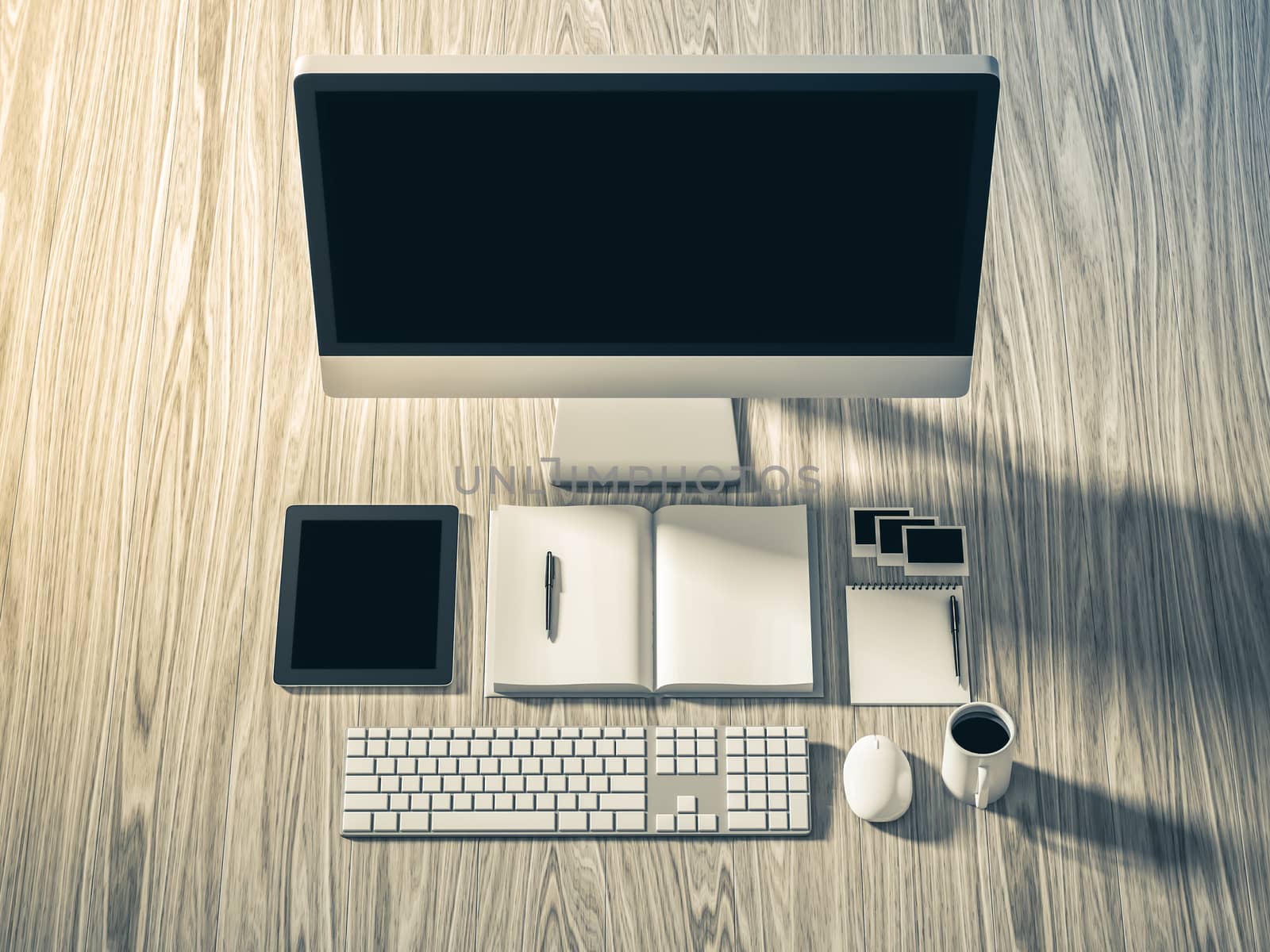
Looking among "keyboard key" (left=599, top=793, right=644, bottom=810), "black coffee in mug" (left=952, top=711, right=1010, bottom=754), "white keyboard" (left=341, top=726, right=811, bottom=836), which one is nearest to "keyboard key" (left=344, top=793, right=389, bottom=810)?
"white keyboard" (left=341, top=726, right=811, bottom=836)

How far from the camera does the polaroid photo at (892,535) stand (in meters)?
1.28

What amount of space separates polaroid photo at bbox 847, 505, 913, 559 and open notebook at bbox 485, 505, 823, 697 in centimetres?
5

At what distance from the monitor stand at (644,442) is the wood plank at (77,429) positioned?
0.52 meters

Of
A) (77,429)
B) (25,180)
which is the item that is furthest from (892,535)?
(25,180)

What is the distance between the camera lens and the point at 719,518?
131 cm

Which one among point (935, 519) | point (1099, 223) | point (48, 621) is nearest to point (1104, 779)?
point (935, 519)

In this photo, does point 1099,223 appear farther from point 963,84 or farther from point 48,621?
point 48,621

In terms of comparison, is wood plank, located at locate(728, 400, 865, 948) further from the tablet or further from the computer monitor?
the tablet

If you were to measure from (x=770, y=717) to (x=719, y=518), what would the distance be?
0.75 ft

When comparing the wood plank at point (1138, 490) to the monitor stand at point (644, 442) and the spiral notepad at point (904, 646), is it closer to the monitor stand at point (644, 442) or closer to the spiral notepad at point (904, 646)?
the spiral notepad at point (904, 646)

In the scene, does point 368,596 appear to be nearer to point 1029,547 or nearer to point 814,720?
point 814,720

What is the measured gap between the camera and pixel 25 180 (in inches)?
58.9

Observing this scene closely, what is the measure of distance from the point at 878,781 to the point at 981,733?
112 millimetres

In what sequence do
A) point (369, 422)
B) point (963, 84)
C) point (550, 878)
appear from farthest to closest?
point (369, 422)
point (550, 878)
point (963, 84)
